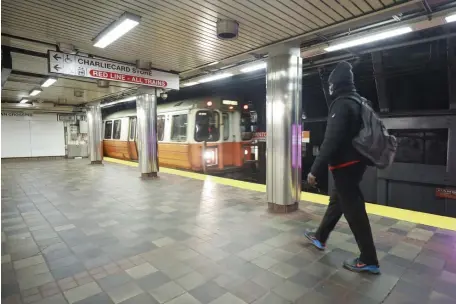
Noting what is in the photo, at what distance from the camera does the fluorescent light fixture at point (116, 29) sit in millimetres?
3803

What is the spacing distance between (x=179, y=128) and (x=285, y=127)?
5370mm

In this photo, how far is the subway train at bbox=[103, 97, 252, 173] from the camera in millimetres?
8664

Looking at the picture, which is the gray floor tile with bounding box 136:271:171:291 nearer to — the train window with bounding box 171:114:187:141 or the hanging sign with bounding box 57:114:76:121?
the train window with bounding box 171:114:187:141

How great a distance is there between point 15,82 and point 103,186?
443cm

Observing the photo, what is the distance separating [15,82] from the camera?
26.8 feet

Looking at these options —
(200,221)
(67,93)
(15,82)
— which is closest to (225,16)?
(200,221)

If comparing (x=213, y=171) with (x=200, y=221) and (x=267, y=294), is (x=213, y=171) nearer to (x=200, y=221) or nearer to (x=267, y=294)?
(x=200, y=221)

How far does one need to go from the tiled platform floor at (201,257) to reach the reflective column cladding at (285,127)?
337mm

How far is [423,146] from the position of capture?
591cm

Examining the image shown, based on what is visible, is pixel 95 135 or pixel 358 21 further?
pixel 95 135

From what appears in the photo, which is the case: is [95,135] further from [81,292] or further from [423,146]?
[423,146]

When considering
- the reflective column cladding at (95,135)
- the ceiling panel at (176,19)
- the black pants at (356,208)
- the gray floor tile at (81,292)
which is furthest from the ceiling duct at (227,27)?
the reflective column cladding at (95,135)

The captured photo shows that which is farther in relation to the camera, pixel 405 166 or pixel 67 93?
pixel 67 93

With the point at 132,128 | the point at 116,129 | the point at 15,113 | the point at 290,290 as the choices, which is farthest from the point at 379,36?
the point at 15,113
